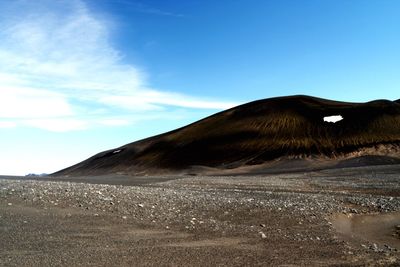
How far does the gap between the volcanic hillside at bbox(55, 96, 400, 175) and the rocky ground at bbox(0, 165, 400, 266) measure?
273 feet

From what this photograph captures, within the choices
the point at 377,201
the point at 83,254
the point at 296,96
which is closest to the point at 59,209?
the point at 83,254

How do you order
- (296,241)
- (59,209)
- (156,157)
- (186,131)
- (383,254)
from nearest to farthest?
(383,254) → (296,241) → (59,209) → (156,157) → (186,131)

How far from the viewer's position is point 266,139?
116688 mm

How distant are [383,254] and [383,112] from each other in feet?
389

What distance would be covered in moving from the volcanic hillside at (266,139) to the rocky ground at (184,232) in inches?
3280

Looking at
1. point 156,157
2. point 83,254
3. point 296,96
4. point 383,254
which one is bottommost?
point 383,254

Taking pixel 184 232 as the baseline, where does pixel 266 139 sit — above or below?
above

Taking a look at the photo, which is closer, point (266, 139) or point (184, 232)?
point (184, 232)

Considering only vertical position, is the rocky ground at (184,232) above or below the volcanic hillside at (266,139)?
below

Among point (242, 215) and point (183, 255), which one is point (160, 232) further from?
point (242, 215)

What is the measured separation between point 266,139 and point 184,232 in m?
103

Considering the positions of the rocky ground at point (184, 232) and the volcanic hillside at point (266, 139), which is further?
the volcanic hillside at point (266, 139)

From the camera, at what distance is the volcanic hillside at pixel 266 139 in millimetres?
107625

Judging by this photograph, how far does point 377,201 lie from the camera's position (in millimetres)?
27688
